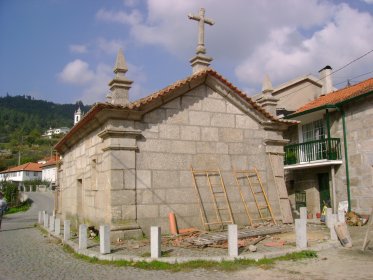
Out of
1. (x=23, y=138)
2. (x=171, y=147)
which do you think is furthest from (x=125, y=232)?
(x=23, y=138)

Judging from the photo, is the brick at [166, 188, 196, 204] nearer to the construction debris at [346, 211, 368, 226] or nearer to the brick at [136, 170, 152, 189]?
the brick at [136, 170, 152, 189]

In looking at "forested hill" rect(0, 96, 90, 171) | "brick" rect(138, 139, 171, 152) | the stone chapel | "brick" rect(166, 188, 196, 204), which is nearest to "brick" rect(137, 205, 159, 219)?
the stone chapel

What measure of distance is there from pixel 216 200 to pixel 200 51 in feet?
15.6

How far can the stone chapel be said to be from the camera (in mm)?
9812

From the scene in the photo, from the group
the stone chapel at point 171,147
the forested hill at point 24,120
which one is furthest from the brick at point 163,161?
the forested hill at point 24,120

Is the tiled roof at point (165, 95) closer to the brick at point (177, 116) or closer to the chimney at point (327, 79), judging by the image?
the brick at point (177, 116)

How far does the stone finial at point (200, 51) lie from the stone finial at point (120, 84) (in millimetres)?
2547

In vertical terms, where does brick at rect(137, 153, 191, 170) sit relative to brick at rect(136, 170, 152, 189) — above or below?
above

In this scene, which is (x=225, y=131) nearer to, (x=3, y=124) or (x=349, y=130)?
(x=349, y=130)

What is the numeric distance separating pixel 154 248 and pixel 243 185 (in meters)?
4.83

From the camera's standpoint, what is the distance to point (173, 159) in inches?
418

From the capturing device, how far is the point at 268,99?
1310cm

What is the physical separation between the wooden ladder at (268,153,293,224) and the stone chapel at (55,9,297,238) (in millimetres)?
46

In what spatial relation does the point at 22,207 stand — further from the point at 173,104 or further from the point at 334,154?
the point at 173,104
